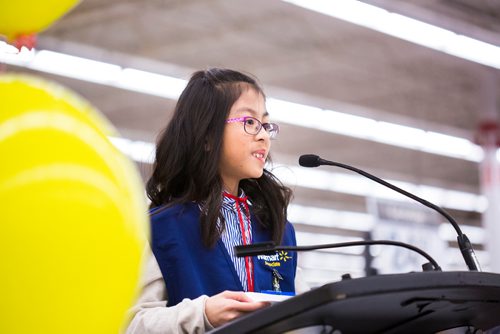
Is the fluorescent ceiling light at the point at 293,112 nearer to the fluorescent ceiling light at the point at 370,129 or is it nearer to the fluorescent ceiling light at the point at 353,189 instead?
the fluorescent ceiling light at the point at 370,129

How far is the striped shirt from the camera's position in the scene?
6.35 ft

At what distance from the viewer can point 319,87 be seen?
10.6m

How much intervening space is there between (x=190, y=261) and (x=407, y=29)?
20.9ft

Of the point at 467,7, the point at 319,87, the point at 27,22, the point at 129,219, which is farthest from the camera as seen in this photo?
the point at 319,87

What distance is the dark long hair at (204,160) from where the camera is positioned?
2068mm

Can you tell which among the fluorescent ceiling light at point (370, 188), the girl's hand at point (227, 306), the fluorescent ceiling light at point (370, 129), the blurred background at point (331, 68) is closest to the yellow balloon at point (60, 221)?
the girl's hand at point (227, 306)

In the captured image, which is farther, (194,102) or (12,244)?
(194,102)

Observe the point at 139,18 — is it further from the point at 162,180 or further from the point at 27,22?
the point at 27,22

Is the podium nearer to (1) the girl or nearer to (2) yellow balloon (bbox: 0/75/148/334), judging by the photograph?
(2) yellow balloon (bbox: 0/75/148/334)

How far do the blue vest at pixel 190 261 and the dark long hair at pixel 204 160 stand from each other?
58mm

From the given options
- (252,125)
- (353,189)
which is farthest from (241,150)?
(353,189)

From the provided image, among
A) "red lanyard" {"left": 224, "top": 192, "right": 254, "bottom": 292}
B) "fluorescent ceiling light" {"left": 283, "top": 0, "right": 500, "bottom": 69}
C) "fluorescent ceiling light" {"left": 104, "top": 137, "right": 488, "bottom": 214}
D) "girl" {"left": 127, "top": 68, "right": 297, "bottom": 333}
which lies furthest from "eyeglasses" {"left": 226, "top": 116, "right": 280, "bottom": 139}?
"fluorescent ceiling light" {"left": 104, "top": 137, "right": 488, "bottom": 214}

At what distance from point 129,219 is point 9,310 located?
0.22m

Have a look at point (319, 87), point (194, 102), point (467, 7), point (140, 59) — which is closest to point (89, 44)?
point (140, 59)
